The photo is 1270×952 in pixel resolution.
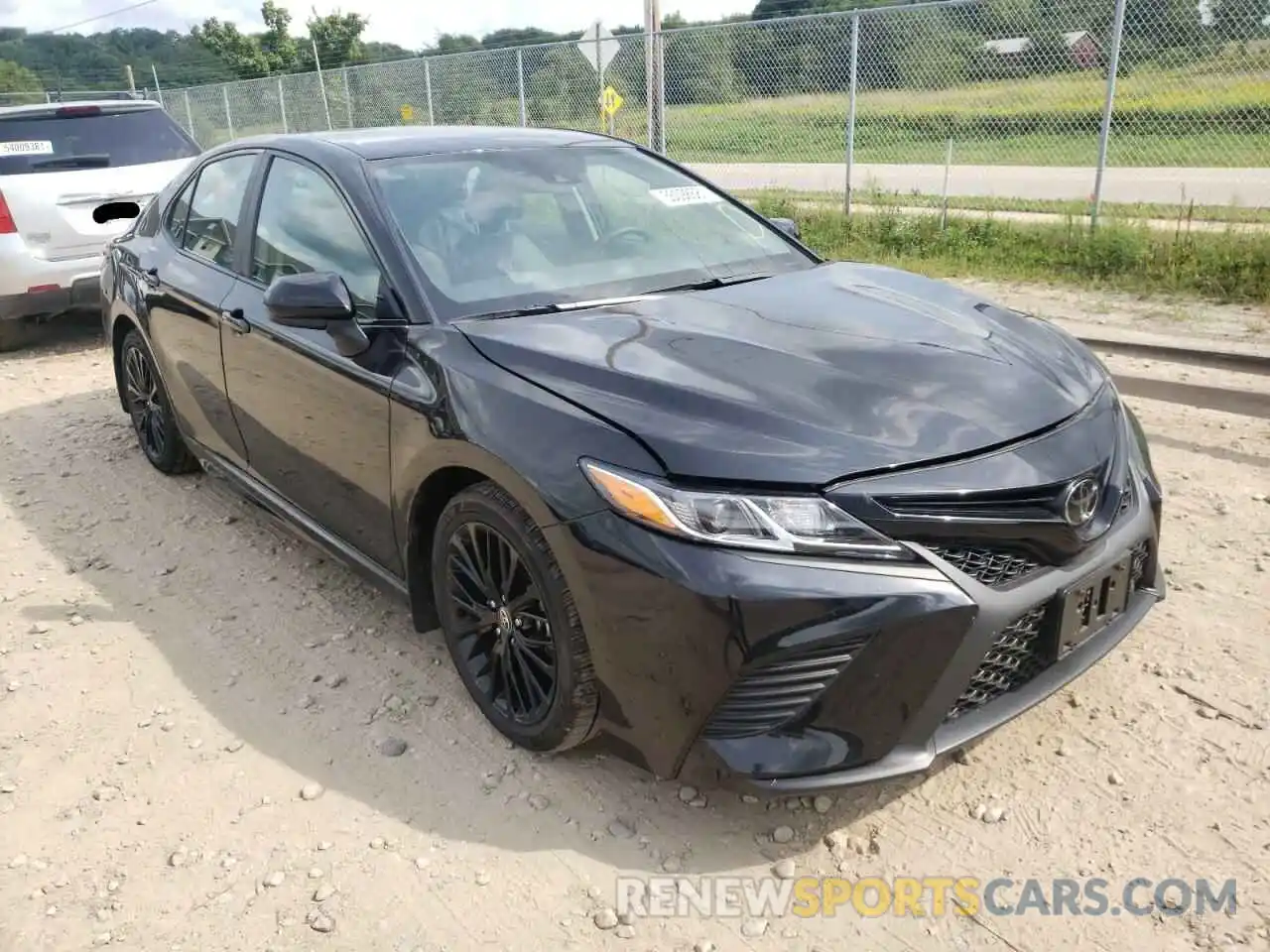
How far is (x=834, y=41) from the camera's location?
1094cm

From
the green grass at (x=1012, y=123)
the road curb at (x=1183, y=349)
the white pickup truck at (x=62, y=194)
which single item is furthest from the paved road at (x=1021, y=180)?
the white pickup truck at (x=62, y=194)

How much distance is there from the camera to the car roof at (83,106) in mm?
7367

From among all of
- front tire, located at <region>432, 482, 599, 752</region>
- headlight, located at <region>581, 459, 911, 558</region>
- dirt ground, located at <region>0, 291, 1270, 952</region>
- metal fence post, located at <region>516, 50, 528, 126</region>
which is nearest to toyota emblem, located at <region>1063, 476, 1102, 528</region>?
headlight, located at <region>581, 459, 911, 558</region>

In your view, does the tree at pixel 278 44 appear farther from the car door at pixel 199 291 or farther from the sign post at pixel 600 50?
the car door at pixel 199 291

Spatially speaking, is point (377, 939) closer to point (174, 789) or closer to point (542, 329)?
point (174, 789)

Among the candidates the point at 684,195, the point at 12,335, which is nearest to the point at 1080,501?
the point at 684,195

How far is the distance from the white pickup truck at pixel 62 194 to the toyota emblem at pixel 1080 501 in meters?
6.89

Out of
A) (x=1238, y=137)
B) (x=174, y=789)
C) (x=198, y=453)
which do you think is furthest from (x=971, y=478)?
(x=1238, y=137)

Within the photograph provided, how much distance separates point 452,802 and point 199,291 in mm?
2415

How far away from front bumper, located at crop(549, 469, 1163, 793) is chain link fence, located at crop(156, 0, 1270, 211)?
7.97 m

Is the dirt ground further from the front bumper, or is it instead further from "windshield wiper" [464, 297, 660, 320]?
"windshield wiper" [464, 297, 660, 320]

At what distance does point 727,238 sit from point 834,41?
836cm

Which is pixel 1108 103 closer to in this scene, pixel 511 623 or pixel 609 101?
pixel 609 101

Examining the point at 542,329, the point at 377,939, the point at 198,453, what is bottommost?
the point at 377,939
